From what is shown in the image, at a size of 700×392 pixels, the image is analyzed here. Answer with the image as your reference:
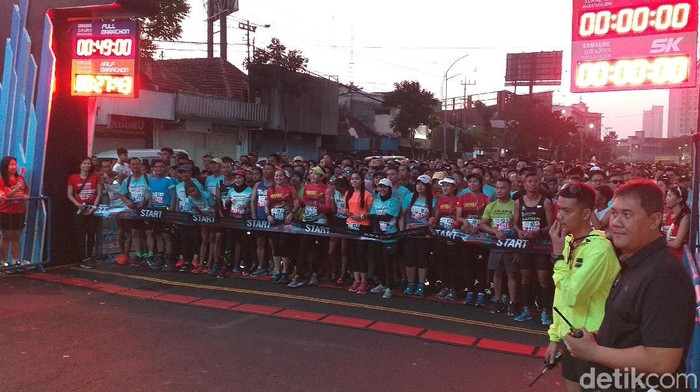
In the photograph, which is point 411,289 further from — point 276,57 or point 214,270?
point 276,57

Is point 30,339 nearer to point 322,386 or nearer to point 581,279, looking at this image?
point 322,386

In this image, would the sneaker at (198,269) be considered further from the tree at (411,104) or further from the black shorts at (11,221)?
the tree at (411,104)

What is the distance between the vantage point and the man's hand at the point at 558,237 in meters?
3.36

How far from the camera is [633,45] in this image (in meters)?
7.50

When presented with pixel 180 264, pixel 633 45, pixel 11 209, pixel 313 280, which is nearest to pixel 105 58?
pixel 11 209

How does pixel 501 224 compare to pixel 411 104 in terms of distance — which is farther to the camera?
pixel 411 104

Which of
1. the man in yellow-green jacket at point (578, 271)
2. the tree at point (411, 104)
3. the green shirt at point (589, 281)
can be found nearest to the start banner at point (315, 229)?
→ the man in yellow-green jacket at point (578, 271)

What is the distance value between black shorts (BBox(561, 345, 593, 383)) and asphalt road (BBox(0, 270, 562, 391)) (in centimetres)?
195

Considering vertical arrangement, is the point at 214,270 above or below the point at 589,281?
below

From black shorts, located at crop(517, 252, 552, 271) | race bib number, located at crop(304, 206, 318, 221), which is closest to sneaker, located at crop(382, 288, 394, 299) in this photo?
race bib number, located at crop(304, 206, 318, 221)

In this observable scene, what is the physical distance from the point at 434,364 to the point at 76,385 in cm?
319

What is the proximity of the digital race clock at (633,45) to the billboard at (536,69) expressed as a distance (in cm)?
7011

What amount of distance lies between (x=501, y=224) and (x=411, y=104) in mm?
35393

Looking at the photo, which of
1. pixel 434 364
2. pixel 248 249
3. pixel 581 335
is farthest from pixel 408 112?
pixel 581 335
